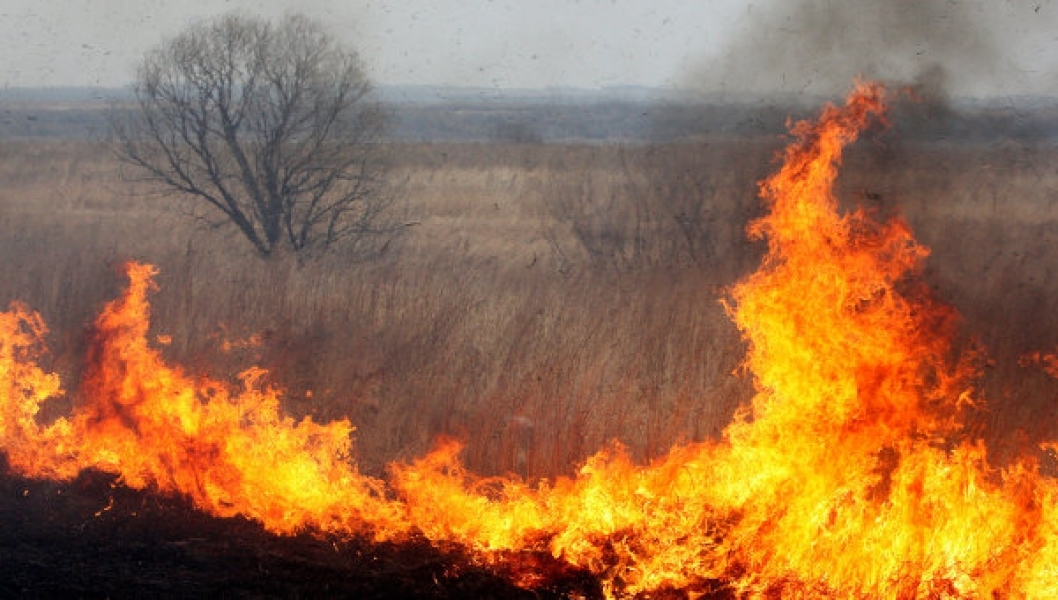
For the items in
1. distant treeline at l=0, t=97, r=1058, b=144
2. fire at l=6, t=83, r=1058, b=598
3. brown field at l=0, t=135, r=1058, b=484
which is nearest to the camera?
fire at l=6, t=83, r=1058, b=598

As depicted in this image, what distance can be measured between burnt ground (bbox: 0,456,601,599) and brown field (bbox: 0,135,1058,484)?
6.14ft

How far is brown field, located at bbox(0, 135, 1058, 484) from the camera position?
9500 millimetres

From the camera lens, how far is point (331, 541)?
7.38 meters

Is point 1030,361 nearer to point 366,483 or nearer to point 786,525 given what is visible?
point 786,525

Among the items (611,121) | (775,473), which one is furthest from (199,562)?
(611,121)

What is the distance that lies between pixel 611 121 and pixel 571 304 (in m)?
33.6

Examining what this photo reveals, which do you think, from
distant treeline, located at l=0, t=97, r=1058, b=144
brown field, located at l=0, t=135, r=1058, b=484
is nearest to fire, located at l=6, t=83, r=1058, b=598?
brown field, located at l=0, t=135, r=1058, b=484

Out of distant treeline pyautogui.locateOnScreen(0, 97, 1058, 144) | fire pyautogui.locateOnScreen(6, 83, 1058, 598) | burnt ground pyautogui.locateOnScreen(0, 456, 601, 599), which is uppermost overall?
distant treeline pyautogui.locateOnScreen(0, 97, 1058, 144)

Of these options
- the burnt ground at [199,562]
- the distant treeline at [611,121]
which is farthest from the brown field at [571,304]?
the burnt ground at [199,562]

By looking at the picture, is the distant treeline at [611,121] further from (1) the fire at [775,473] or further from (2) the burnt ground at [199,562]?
(2) the burnt ground at [199,562]

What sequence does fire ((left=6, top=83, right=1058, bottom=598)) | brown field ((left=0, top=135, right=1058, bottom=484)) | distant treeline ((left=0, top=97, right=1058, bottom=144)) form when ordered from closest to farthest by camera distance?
fire ((left=6, top=83, right=1058, bottom=598)), brown field ((left=0, top=135, right=1058, bottom=484)), distant treeline ((left=0, top=97, right=1058, bottom=144))

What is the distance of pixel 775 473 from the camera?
7.32m

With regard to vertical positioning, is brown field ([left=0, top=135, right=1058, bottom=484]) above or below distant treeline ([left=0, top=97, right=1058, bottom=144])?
below

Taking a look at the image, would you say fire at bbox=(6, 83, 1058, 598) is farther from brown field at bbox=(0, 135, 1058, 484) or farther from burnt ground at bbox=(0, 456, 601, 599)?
brown field at bbox=(0, 135, 1058, 484)
